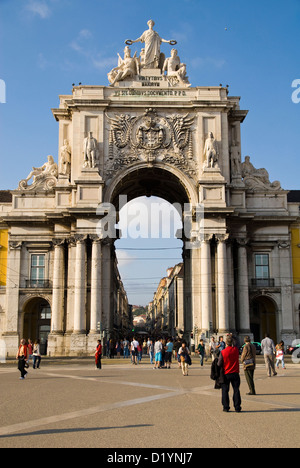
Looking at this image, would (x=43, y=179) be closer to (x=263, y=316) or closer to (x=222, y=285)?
(x=222, y=285)

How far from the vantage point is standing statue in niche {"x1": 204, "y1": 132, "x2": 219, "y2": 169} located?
4597 cm

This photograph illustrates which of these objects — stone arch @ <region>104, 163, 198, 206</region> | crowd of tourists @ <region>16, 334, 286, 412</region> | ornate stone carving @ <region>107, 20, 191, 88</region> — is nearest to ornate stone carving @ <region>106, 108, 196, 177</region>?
stone arch @ <region>104, 163, 198, 206</region>

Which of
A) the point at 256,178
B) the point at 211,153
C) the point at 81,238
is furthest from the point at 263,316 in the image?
the point at 81,238

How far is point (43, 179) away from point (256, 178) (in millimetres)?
19445

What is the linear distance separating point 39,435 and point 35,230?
3888 cm

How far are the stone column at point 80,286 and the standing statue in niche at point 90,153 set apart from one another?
6408 millimetres

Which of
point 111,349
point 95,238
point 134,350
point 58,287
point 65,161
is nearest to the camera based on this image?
point 134,350

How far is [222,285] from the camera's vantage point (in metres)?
43.6

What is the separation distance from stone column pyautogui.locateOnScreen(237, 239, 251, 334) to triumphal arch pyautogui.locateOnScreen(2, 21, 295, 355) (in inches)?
3.4

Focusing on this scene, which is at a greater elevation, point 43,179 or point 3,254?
point 43,179

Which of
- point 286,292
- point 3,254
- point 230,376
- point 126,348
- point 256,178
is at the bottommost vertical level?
point 126,348

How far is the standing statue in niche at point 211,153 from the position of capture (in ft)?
151
